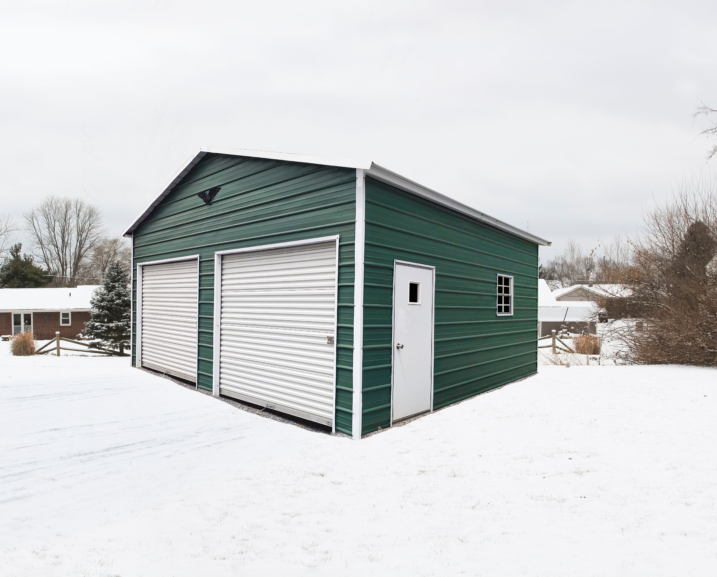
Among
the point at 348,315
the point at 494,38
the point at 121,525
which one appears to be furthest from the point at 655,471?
the point at 494,38

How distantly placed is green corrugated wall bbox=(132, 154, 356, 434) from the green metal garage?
0.03m

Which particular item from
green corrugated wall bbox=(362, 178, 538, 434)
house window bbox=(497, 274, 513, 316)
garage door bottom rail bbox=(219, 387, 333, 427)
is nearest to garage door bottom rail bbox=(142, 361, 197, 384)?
garage door bottom rail bbox=(219, 387, 333, 427)

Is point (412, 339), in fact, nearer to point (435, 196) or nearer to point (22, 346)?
point (435, 196)

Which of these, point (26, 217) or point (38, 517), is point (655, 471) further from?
point (26, 217)

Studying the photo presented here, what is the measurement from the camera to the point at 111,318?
1869cm

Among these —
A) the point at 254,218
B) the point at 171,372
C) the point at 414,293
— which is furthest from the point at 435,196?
the point at 171,372

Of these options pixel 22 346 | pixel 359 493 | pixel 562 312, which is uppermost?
pixel 562 312

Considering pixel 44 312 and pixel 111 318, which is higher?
pixel 111 318

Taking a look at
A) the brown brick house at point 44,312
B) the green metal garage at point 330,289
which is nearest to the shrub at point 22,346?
the green metal garage at point 330,289

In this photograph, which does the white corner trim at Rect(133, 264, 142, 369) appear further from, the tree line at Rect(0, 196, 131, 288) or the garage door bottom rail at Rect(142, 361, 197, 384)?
the tree line at Rect(0, 196, 131, 288)

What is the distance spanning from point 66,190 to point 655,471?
153 ft

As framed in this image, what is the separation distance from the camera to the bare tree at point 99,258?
40250mm

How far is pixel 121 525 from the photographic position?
3252 millimetres

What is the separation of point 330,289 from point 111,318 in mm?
16434
